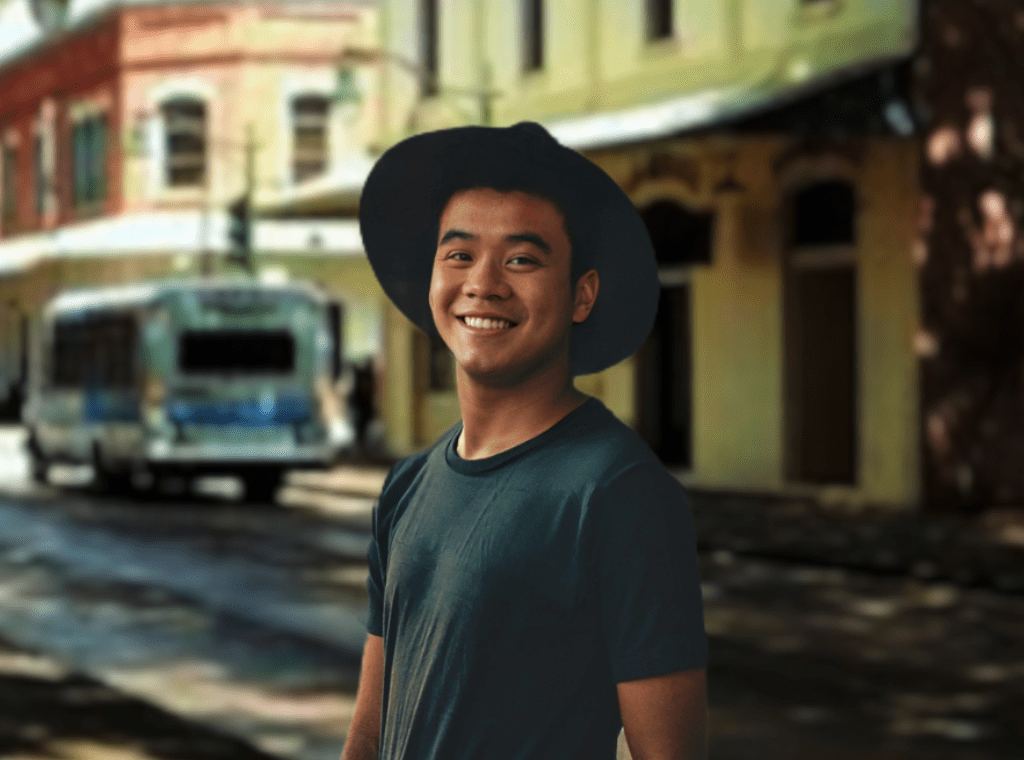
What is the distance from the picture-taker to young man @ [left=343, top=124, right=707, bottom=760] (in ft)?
6.89

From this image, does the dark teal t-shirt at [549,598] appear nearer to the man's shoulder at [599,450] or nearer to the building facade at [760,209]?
the man's shoulder at [599,450]

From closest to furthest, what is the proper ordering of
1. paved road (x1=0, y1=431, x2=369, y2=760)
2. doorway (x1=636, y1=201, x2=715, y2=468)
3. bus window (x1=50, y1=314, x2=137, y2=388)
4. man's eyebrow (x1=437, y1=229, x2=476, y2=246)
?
man's eyebrow (x1=437, y1=229, x2=476, y2=246) → paved road (x1=0, y1=431, x2=369, y2=760) → doorway (x1=636, y1=201, x2=715, y2=468) → bus window (x1=50, y1=314, x2=137, y2=388)

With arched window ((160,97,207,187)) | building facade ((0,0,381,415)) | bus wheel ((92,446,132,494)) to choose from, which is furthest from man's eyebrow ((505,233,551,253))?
arched window ((160,97,207,187))

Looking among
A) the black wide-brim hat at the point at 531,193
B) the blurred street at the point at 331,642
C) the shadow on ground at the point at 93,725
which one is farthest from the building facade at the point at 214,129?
the black wide-brim hat at the point at 531,193

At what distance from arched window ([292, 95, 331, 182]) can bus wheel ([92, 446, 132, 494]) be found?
15.3 m

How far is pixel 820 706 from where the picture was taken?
27.3ft

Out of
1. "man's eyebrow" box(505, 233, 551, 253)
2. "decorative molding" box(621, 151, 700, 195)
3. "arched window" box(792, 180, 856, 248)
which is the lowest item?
"man's eyebrow" box(505, 233, 551, 253)

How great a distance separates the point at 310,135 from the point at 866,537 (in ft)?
79.6

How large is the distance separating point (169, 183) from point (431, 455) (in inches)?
1475

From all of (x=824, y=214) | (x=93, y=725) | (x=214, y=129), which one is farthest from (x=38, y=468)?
(x=93, y=725)

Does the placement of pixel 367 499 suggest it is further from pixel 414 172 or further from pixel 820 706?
pixel 414 172

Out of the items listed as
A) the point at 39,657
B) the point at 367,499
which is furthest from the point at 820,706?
the point at 367,499

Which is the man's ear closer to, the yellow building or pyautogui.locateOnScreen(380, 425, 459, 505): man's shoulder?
pyautogui.locateOnScreen(380, 425, 459, 505): man's shoulder

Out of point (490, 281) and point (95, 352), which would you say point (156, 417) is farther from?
point (490, 281)
